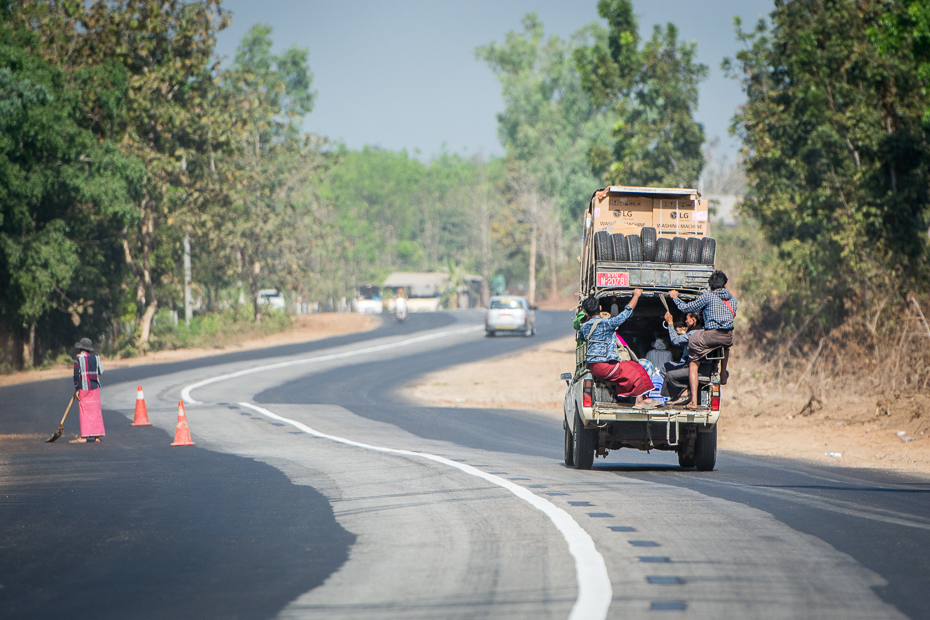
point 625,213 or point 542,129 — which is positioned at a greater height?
point 542,129

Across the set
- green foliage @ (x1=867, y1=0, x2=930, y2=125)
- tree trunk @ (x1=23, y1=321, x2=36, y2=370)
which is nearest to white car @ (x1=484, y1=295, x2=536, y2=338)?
tree trunk @ (x1=23, y1=321, x2=36, y2=370)

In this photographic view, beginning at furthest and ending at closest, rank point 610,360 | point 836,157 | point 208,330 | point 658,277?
point 208,330, point 836,157, point 658,277, point 610,360

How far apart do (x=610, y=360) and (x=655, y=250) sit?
90.9 inches

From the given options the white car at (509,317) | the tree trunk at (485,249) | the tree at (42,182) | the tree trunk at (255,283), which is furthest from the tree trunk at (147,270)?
the tree trunk at (485,249)

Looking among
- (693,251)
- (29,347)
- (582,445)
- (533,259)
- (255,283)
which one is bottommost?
(29,347)

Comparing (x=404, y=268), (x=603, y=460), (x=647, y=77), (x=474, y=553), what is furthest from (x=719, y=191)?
(x=474, y=553)

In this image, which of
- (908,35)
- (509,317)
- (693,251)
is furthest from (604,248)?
(509,317)

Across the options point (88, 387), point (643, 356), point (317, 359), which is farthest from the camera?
point (317, 359)

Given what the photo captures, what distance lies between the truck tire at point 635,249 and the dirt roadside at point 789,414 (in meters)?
4.89

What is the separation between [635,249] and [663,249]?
15.1 inches

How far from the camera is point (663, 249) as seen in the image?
1444 cm

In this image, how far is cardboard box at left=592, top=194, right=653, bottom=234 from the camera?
1741 cm

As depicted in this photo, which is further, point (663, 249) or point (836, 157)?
point (836, 157)

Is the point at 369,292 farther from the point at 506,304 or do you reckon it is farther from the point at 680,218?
the point at 680,218
